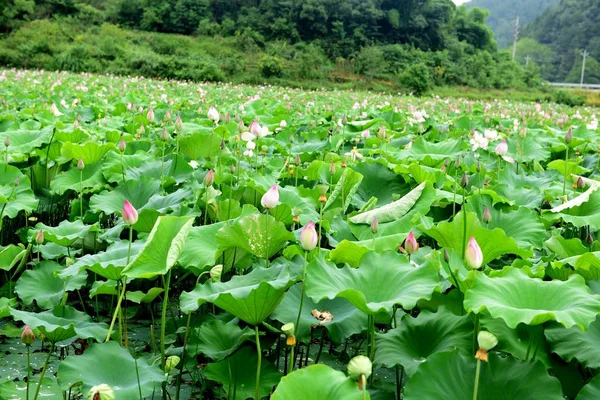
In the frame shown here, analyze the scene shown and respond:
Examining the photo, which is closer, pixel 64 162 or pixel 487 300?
pixel 487 300

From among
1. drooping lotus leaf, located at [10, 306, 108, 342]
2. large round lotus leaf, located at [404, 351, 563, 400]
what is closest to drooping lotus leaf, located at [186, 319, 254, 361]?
drooping lotus leaf, located at [10, 306, 108, 342]

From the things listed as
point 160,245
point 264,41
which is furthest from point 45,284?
point 264,41

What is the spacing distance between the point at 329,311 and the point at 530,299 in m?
0.42

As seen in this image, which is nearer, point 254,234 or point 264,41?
point 254,234

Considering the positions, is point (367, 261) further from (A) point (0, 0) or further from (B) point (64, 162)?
(A) point (0, 0)

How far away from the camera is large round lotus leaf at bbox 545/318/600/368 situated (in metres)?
1.00

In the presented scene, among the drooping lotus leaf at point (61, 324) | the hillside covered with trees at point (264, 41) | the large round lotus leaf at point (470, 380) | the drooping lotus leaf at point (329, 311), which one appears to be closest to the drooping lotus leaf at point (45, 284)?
the drooping lotus leaf at point (61, 324)

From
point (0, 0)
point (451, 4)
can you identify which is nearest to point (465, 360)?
point (0, 0)

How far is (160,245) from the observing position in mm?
1322

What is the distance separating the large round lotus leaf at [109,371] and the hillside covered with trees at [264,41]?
664 inches

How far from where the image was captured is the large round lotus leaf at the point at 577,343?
1002mm

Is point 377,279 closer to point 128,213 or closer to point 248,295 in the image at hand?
point 248,295

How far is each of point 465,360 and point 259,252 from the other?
64 cm

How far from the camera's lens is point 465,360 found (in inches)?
38.4
